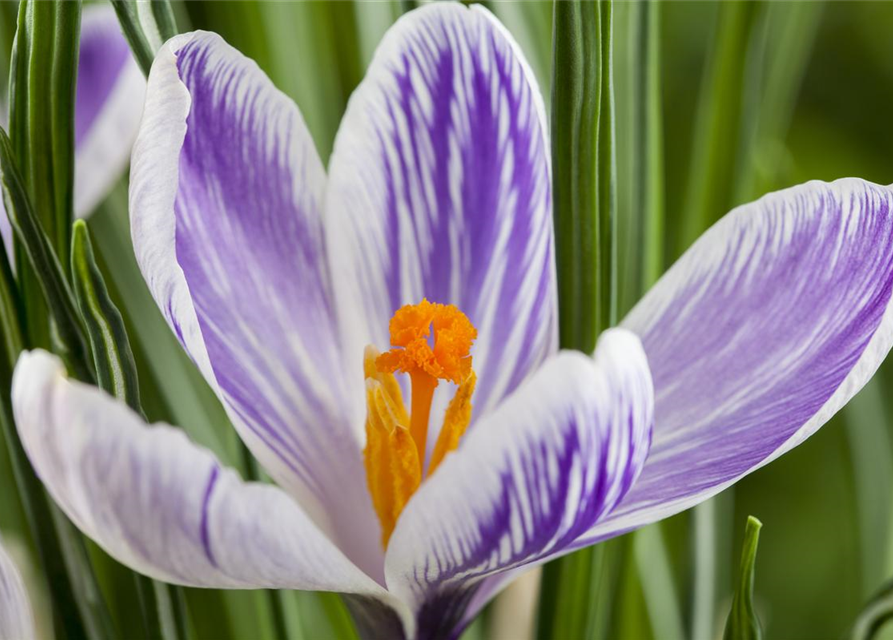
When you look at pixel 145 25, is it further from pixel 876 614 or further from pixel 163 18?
pixel 876 614

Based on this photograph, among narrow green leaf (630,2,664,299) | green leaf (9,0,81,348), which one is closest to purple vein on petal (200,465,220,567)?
green leaf (9,0,81,348)

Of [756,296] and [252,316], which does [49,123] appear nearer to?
[252,316]

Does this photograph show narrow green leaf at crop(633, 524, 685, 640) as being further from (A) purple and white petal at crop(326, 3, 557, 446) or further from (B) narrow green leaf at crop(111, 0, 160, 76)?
(B) narrow green leaf at crop(111, 0, 160, 76)

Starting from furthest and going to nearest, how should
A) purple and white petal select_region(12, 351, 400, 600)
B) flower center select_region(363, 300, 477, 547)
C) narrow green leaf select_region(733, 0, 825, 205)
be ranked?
narrow green leaf select_region(733, 0, 825, 205) < flower center select_region(363, 300, 477, 547) < purple and white petal select_region(12, 351, 400, 600)

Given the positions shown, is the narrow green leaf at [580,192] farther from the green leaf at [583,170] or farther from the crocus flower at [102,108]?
the crocus flower at [102,108]

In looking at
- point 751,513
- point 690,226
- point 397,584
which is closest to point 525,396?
point 397,584

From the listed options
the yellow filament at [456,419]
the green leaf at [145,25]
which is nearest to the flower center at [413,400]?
the yellow filament at [456,419]

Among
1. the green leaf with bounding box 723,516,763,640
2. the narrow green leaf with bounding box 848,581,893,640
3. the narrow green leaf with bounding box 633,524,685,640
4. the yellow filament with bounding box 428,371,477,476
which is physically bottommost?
the narrow green leaf with bounding box 633,524,685,640

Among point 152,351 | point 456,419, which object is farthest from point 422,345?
point 152,351
